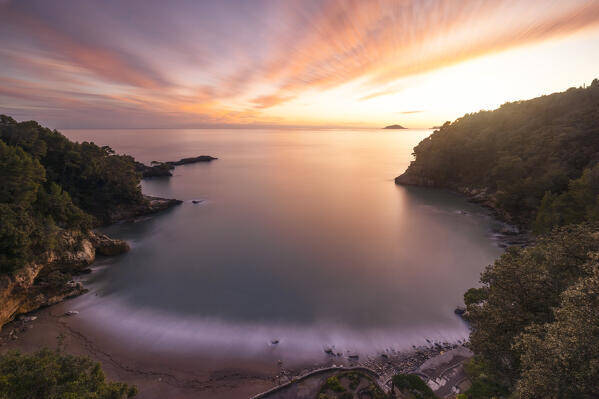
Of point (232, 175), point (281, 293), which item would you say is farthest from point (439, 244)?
point (232, 175)

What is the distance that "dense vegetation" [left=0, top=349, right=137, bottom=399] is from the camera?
27.4 ft

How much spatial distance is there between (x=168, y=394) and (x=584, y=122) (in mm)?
68504

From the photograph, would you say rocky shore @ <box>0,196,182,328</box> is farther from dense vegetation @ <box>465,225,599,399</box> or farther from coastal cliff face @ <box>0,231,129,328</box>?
dense vegetation @ <box>465,225,599,399</box>

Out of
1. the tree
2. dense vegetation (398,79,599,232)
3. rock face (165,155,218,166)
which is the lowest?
rock face (165,155,218,166)

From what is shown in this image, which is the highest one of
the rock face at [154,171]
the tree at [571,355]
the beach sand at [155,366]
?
the tree at [571,355]

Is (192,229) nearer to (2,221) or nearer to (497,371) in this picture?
(2,221)

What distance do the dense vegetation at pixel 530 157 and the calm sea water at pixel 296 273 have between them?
264 inches

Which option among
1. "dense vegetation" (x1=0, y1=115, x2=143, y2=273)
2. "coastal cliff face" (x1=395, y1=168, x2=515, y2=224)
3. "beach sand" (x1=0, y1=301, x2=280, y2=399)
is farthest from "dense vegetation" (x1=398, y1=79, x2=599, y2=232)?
"dense vegetation" (x1=0, y1=115, x2=143, y2=273)

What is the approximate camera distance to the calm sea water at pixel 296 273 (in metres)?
19.5

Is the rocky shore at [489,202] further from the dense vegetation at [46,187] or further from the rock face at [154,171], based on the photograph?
the rock face at [154,171]

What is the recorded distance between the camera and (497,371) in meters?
10.7

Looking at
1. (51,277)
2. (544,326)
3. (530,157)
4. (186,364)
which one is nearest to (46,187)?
(51,277)

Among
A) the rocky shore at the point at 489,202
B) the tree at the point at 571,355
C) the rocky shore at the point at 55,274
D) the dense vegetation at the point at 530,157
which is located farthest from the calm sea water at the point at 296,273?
the tree at the point at 571,355

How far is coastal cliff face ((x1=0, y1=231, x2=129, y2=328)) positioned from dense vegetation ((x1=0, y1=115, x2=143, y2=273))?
3.39ft
